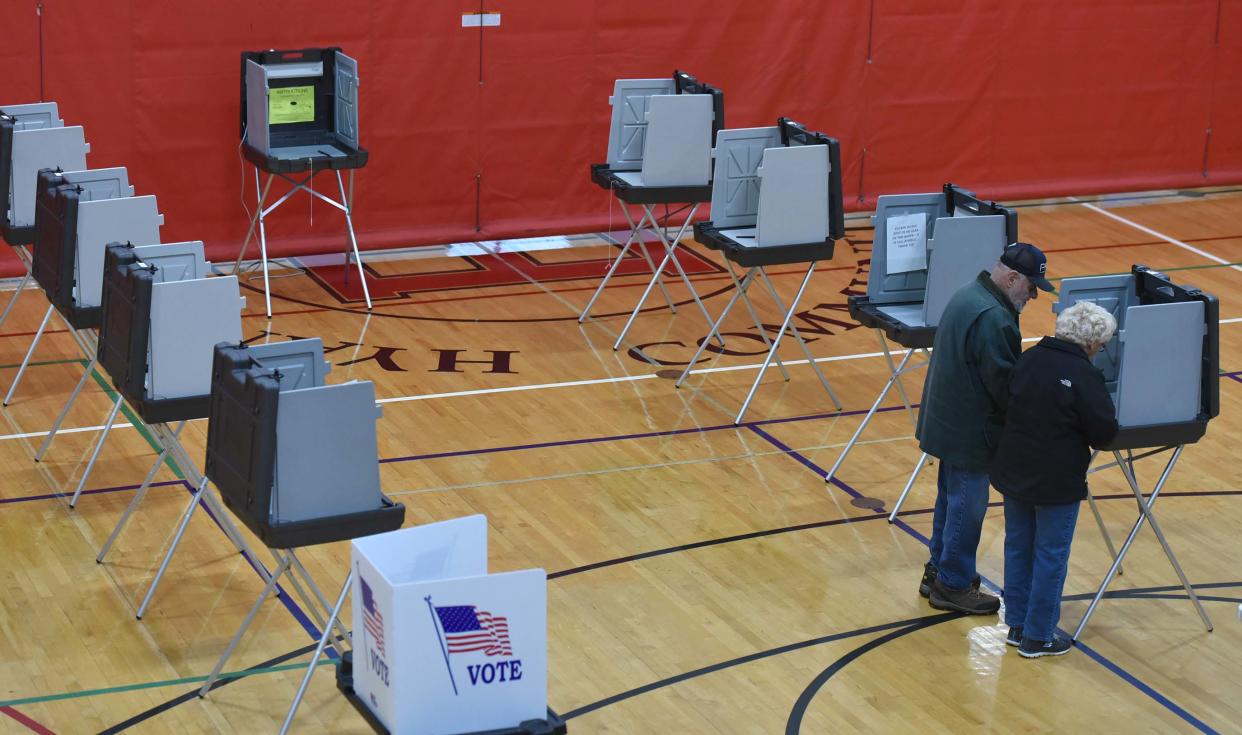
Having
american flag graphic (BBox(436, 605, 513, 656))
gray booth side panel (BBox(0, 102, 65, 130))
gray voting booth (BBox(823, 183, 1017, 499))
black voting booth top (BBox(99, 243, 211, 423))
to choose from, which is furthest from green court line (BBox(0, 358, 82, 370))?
american flag graphic (BBox(436, 605, 513, 656))

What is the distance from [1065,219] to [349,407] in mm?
8637

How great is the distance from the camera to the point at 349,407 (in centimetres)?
550

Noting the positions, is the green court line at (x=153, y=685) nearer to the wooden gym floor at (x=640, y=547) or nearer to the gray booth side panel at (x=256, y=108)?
the wooden gym floor at (x=640, y=547)

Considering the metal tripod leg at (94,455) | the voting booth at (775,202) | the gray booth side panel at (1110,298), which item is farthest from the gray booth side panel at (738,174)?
the metal tripod leg at (94,455)

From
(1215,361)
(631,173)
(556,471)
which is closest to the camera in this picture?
(1215,361)

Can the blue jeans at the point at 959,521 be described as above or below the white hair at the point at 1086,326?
below

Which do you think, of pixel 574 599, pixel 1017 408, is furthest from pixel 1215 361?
pixel 574 599

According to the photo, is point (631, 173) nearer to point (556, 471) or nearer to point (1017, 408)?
point (556, 471)

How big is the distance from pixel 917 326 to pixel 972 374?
1189 millimetres

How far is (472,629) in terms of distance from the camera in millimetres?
4496

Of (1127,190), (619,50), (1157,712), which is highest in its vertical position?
(619,50)

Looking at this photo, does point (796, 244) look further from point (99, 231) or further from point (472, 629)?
point (472, 629)

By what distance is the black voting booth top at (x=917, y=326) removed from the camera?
7.59 meters

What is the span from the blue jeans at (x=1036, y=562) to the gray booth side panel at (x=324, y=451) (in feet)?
7.70
